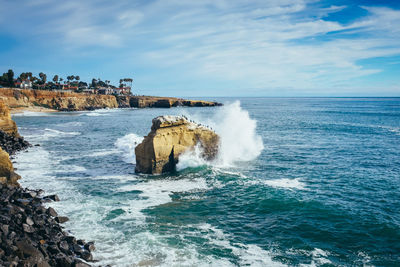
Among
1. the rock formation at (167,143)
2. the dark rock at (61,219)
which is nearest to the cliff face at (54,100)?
the rock formation at (167,143)

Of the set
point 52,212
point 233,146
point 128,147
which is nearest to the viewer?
point 52,212

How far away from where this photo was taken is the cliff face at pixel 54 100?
93250 mm

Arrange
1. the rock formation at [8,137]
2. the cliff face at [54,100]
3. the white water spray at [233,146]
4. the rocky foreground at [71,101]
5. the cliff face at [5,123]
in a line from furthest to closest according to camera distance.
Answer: the rocky foreground at [71,101]
the cliff face at [54,100]
the cliff face at [5,123]
the rock formation at [8,137]
the white water spray at [233,146]

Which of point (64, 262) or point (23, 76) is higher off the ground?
point (23, 76)

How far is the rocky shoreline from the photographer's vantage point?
9.01 m

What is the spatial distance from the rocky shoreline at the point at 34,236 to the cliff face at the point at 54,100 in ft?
280

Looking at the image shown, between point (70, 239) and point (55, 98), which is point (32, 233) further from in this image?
point (55, 98)

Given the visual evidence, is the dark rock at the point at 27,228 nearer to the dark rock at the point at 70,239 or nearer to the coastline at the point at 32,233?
the coastline at the point at 32,233

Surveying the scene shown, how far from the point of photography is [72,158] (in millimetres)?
27734

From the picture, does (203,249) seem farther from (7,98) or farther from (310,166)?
(7,98)

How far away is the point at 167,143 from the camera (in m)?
21.8

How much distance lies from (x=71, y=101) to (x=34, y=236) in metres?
113

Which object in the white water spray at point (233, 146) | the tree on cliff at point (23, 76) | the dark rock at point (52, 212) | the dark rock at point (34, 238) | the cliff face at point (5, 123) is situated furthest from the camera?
the tree on cliff at point (23, 76)

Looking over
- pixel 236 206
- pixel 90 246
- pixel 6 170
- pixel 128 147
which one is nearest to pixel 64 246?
pixel 90 246
